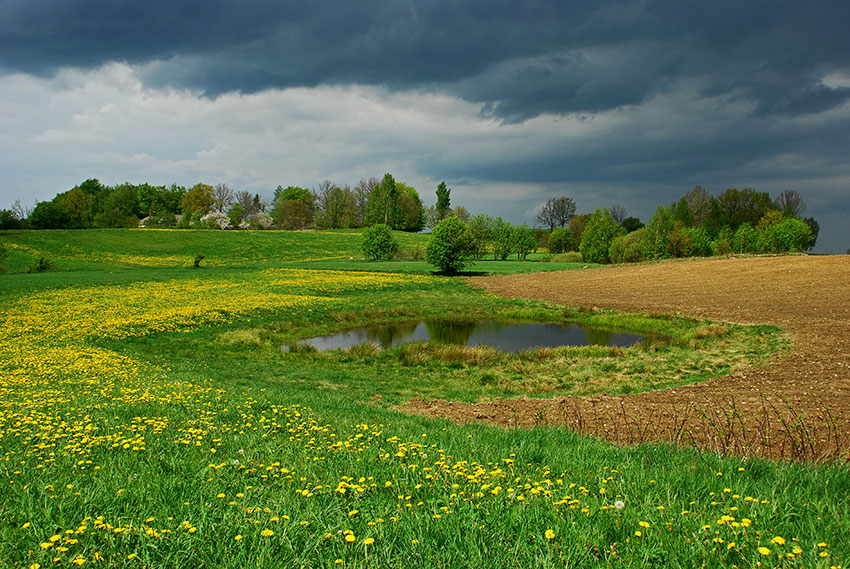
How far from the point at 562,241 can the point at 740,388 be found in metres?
101

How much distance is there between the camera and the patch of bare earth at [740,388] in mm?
8594

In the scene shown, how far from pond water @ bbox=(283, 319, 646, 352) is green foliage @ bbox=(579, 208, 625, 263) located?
2191 inches

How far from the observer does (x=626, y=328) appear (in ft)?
96.5

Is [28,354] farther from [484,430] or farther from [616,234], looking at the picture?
[616,234]

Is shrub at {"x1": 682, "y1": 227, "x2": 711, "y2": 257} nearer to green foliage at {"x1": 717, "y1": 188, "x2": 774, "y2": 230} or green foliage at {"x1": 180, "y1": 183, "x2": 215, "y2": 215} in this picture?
green foliage at {"x1": 717, "y1": 188, "x2": 774, "y2": 230}

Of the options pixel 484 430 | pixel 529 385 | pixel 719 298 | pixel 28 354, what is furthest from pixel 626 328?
A: pixel 28 354

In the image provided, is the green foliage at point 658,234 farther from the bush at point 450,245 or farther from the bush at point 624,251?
the bush at point 450,245

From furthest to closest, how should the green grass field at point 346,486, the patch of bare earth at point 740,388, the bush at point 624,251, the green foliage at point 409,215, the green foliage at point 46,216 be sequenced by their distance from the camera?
the green foliage at point 409,215 → the green foliage at point 46,216 → the bush at point 624,251 → the patch of bare earth at point 740,388 → the green grass field at point 346,486

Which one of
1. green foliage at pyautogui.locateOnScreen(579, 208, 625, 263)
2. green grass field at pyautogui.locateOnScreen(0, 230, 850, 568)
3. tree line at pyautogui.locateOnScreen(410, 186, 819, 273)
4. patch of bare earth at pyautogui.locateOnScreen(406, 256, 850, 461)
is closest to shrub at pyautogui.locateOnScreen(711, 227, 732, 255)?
tree line at pyautogui.locateOnScreen(410, 186, 819, 273)

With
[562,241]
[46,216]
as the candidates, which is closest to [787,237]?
[562,241]

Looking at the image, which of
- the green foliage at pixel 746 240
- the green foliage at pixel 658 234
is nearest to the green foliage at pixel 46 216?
the green foliage at pixel 658 234

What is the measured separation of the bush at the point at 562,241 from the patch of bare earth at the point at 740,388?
62.2 m

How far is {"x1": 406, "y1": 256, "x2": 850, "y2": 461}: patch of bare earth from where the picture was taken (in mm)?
8594

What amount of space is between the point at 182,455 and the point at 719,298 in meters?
39.1
